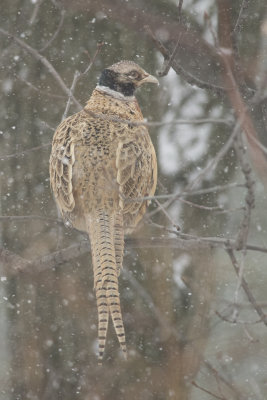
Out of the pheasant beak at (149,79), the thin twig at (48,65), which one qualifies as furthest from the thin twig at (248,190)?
the pheasant beak at (149,79)

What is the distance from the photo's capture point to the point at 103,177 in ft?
21.4

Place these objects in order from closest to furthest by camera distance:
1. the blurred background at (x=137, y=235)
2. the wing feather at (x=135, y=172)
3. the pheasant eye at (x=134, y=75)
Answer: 1. the wing feather at (x=135, y=172)
2. the pheasant eye at (x=134, y=75)
3. the blurred background at (x=137, y=235)

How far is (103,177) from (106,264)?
81cm

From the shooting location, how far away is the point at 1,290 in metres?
8.90

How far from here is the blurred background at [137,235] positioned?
7703 millimetres

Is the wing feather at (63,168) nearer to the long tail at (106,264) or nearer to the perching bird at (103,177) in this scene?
the perching bird at (103,177)

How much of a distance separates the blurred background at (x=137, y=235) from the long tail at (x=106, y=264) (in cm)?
102

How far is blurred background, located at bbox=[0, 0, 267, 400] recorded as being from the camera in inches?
303

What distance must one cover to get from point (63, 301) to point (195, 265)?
137 centimetres

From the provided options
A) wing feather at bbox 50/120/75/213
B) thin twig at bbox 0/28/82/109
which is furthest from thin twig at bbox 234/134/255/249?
wing feather at bbox 50/120/75/213

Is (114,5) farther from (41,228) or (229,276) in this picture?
(229,276)

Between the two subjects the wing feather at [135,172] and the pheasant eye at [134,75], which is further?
the pheasant eye at [134,75]

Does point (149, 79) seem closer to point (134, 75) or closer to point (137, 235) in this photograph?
point (134, 75)

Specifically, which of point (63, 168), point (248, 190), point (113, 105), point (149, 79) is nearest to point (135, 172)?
point (63, 168)
